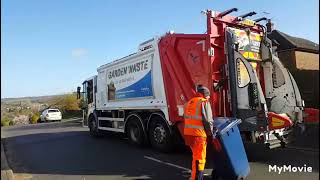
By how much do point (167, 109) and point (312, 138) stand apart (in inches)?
146

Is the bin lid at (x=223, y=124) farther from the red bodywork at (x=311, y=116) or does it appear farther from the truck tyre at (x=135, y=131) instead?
the truck tyre at (x=135, y=131)

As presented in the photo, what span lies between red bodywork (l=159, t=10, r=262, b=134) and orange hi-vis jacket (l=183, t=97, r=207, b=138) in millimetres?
2230

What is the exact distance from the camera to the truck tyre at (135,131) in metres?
11.4

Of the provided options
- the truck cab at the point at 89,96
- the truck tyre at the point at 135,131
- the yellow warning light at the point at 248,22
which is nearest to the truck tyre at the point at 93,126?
the truck cab at the point at 89,96

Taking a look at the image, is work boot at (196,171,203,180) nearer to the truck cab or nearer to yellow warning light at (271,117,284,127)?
yellow warning light at (271,117,284,127)

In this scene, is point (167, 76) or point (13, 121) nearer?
point (167, 76)

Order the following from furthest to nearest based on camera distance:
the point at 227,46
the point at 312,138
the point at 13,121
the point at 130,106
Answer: the point at 13,121, the point at 130,106, the point at 312,138, the point at 227,46

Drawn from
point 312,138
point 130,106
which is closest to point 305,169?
point 312,138

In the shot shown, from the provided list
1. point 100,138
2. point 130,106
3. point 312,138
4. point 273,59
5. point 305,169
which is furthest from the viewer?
point 100,138

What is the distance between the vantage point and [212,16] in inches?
359

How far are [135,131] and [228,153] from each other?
18.1 feet

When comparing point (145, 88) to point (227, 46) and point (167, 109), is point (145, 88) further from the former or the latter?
point (227, 46)

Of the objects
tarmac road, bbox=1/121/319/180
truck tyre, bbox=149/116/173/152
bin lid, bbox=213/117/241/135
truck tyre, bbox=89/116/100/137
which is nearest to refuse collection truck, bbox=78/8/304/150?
truck tyre, bbox=149/116/173/152

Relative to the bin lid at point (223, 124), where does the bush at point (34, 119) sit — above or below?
below
